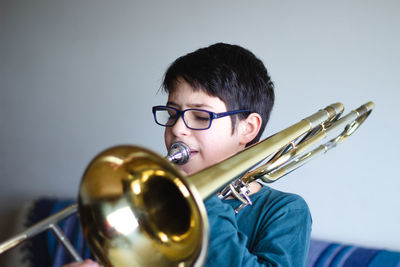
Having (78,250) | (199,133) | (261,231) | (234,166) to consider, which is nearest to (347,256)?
(261,231)

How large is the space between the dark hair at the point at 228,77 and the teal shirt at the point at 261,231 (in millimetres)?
186

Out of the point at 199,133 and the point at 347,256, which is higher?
the point at 199,133

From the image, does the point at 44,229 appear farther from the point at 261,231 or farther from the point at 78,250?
the point at 78,250

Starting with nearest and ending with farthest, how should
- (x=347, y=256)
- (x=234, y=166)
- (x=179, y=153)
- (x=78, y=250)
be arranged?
(x=234, y=166) < (x=179, y=153) < (x=347, y=256) < (x=78, y=250)

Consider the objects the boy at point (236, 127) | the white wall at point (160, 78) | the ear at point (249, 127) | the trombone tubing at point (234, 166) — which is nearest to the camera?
the trombone tubing at point (234, 166)

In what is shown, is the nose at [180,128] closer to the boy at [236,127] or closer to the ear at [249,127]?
the boy at [236,127]

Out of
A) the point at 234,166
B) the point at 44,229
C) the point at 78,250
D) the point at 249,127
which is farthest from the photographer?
the point at 78,250

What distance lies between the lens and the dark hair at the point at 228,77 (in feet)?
2.72

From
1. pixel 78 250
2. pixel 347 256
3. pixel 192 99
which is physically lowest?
pixel 347 256

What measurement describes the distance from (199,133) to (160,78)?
72 cm

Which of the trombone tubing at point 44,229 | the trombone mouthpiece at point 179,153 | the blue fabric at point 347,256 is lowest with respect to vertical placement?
the blue fabric at point 347,256

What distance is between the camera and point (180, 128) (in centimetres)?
78

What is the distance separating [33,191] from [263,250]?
1344mm

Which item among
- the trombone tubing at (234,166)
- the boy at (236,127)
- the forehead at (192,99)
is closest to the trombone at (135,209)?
the trombone tubing at (234,166)
